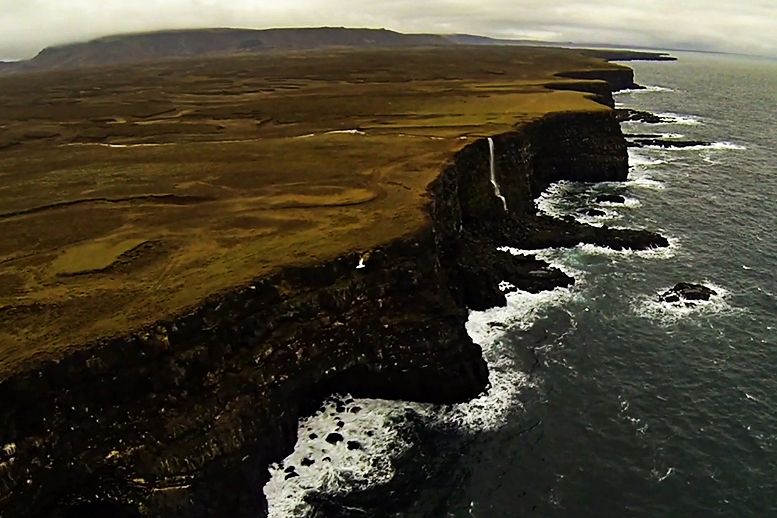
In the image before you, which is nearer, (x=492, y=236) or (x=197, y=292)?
(x=197, y=292)

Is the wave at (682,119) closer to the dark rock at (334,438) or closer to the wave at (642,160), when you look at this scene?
the wave at (642,160)

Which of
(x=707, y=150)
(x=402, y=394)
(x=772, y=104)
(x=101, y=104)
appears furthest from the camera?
(x=772, y=104)

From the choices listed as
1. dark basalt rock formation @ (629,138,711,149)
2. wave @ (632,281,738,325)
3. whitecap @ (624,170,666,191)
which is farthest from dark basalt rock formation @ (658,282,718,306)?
dark basalt rock formation @ (629,138,711,149)

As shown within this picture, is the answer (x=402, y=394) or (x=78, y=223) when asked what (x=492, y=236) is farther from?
(x=78, y=223)

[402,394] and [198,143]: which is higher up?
[198,143]

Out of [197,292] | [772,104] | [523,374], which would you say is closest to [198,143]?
[197,292]

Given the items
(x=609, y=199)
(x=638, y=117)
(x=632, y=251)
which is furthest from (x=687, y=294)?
(x=638, y=117)

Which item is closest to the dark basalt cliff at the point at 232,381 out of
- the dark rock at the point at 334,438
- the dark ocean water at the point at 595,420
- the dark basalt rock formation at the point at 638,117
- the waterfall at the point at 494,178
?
the dark rock at the point at 334,438

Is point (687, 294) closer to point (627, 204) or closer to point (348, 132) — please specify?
point (627, 204)
